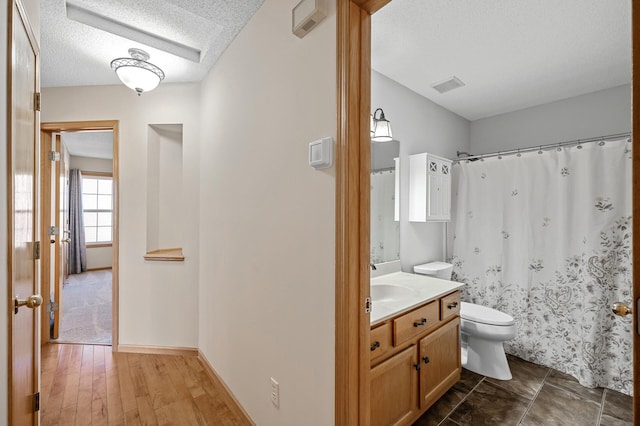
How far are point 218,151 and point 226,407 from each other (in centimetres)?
178

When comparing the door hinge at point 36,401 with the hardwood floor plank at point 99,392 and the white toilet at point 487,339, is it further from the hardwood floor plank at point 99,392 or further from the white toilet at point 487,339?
the white toilet at point 487,339

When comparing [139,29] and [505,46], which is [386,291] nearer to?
[505,46]

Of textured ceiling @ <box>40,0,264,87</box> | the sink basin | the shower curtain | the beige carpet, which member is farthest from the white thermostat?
the beige carpet

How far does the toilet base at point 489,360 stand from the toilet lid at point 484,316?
0.57 ft

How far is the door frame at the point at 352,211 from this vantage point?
1136mm

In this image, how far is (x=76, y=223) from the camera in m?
6.16

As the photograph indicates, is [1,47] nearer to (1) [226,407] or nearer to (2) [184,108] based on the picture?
(2) [184,108]

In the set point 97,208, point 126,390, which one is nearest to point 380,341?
point 126,390

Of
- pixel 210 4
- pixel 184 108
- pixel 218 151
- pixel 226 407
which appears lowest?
pixel 226 407

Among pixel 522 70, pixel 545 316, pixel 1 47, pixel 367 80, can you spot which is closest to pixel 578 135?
pixel 522 70

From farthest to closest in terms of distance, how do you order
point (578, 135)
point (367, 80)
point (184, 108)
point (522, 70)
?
point (578, 135) → point (184, 108) → point (522, 70) → point (367, 80)

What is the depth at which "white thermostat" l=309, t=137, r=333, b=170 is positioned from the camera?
3.93ft

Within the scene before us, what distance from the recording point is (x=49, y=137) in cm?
287

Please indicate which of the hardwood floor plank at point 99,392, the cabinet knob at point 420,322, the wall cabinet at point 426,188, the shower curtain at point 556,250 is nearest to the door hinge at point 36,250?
the hardwood floor plank at point 99,392
